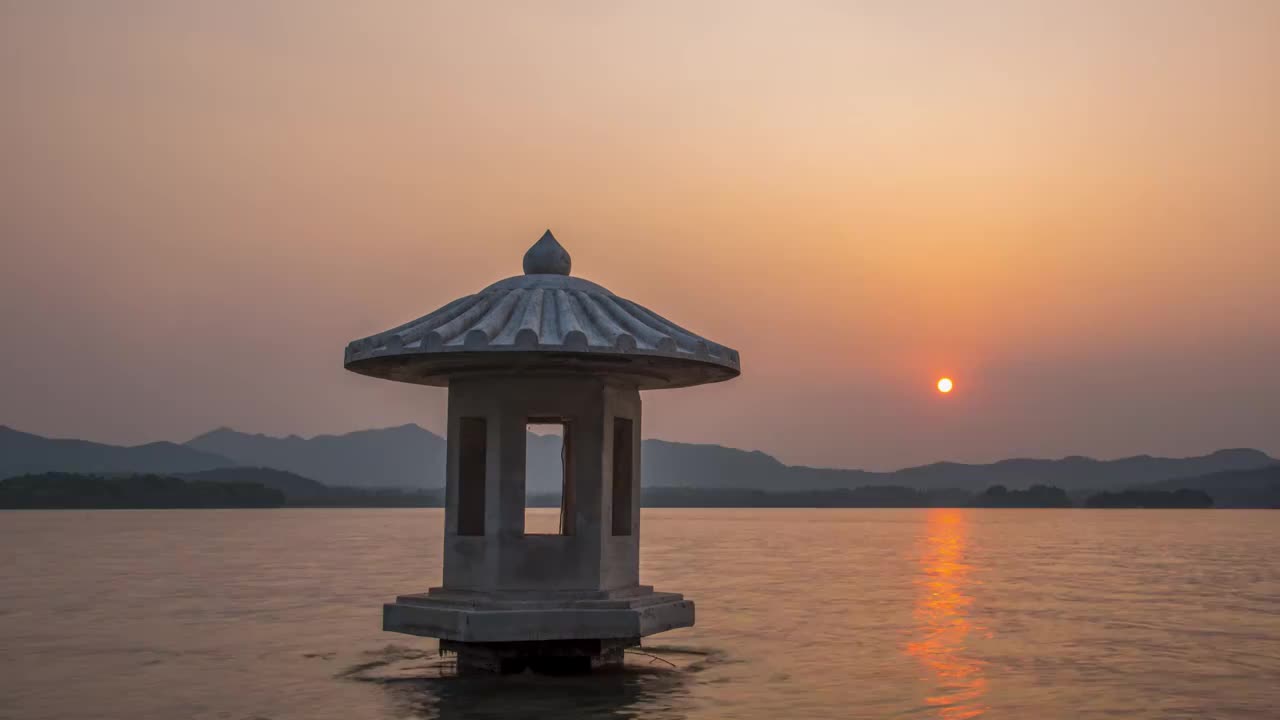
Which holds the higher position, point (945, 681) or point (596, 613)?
point (596, 613)

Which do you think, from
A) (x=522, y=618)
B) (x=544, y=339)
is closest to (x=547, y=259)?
(x=544, y=339)

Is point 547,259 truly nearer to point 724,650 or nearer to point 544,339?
point 544,339

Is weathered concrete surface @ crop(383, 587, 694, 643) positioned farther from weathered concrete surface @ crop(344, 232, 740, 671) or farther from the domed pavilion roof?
the domed pavilion roof

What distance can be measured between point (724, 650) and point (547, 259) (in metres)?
9.06

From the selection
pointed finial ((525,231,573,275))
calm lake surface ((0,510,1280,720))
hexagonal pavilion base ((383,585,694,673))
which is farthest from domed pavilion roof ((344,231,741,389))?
calm lake surface ((0,510,1280,720))

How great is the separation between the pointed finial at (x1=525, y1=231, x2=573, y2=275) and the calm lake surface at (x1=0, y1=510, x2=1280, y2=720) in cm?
462

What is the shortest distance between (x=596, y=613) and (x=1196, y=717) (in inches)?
304

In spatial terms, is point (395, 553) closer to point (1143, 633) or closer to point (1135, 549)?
point (1135, 549)

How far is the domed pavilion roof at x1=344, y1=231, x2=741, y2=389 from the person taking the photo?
44.6ft

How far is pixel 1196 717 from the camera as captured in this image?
16.2 m

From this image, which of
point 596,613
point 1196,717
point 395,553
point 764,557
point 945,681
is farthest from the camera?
point 395,553

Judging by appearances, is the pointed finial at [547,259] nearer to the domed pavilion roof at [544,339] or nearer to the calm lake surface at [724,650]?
the domed pavilion roof at [544,339]

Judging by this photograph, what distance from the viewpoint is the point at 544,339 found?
13742 mm

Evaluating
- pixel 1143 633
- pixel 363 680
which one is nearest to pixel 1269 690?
pixel 1143 633
